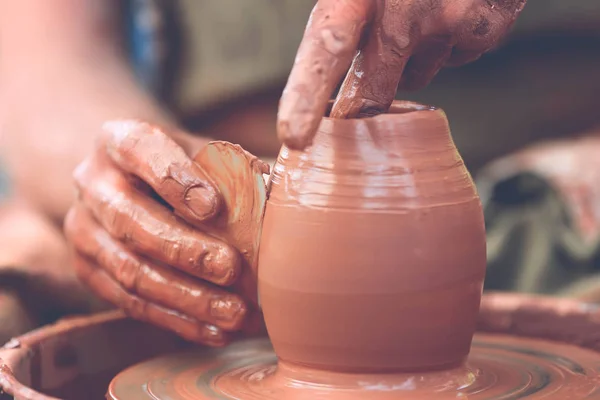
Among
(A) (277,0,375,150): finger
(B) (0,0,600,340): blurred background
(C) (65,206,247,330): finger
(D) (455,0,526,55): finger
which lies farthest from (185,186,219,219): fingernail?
(B) (0,0,600,340): blurred background

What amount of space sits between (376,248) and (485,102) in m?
1.40

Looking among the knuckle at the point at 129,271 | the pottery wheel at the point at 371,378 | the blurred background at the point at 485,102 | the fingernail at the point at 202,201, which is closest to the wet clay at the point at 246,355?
the pottery wheel at the point at 371,378

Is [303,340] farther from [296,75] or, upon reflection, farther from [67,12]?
[67,12]

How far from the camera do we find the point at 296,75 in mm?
815

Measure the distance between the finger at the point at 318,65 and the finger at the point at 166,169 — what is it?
0.86ft

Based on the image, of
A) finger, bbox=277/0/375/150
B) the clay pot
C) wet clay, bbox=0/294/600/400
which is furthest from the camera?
wet clay, bbox=0/294/600/400

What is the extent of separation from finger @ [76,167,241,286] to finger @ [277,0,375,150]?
293 millimetres

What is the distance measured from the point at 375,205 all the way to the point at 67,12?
167 cm

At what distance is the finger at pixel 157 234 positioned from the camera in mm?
1044

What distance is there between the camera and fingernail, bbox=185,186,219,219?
103 cm

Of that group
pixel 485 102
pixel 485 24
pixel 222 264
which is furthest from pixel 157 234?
pixel 485 102

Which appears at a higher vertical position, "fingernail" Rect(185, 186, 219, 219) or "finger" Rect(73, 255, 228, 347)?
"fingernail" Rect(185, 186, 219, 219)

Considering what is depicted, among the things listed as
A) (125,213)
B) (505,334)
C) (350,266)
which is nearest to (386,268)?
(350,266)

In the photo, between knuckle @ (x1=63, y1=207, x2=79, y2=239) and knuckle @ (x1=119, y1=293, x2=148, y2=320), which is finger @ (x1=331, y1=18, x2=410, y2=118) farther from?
knuckle @ (x1=63, y1=207, x2=79, y2=239)
